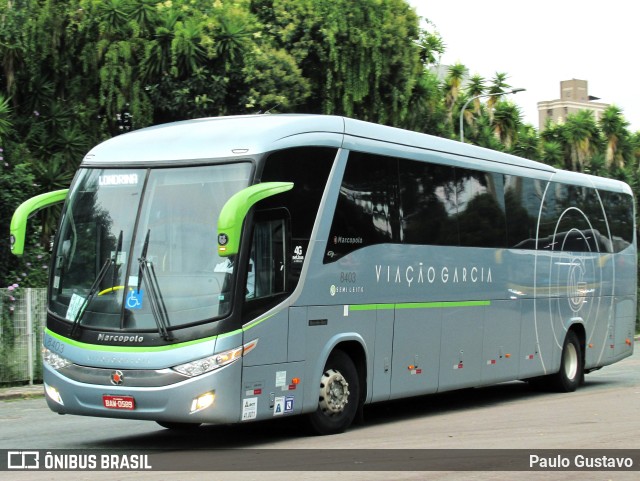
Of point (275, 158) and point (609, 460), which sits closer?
point (609, 460)

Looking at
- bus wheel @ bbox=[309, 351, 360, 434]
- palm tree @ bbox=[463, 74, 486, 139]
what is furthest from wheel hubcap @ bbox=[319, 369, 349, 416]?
palm tree @ bbox=[463, 74, 486, 139]

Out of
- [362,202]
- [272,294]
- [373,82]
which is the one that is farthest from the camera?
[373,82]

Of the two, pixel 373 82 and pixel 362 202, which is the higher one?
pixel 373 82

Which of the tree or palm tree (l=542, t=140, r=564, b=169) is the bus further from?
palm tree (l=542, t=140, r=564, b=169)

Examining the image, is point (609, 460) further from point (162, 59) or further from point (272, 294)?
point (162, 59)

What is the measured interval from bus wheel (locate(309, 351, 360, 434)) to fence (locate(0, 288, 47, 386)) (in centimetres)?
876

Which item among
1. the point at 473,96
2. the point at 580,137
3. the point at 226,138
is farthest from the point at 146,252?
the point at 580,137

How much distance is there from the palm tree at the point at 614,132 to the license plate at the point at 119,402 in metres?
38.8

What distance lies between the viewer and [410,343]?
13625 millimetres

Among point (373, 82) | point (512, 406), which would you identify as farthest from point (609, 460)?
point (373, 82)

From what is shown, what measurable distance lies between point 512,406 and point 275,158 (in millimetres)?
6699

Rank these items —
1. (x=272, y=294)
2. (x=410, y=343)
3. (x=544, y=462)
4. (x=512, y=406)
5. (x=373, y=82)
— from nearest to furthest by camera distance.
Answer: (x=544, y=462) < (x=272, y=294) < (x=410, y=343) < (x=512, y=406) < (x=373, y=82)

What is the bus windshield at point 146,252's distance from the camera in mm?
10453

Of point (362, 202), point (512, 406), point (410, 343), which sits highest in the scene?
point (362, 202)
